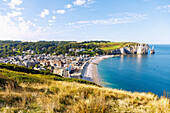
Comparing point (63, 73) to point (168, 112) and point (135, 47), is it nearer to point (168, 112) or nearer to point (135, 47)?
point (168, 112)

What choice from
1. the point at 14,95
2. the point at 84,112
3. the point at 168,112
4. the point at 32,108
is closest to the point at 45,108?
the point at 32,108

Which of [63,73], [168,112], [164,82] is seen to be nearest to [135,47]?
[164,82]

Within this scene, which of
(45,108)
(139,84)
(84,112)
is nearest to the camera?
(84,112)

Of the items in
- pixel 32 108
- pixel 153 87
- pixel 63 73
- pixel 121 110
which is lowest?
pixel 153 87

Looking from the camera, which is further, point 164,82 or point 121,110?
point 164,82

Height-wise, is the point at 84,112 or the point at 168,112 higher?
the point at 84,112

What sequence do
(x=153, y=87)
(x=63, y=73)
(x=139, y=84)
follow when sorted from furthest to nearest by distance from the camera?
(x=63, y=73), (x=139, y=84), (x=153, y=87)

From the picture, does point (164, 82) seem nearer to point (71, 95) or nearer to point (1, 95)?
point (71, 95)

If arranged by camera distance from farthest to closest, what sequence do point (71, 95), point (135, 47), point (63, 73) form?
1. point (135, 47)
2. point (63, 73)
3. point (71, 95)

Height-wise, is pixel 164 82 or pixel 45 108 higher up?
pixel 45 108
